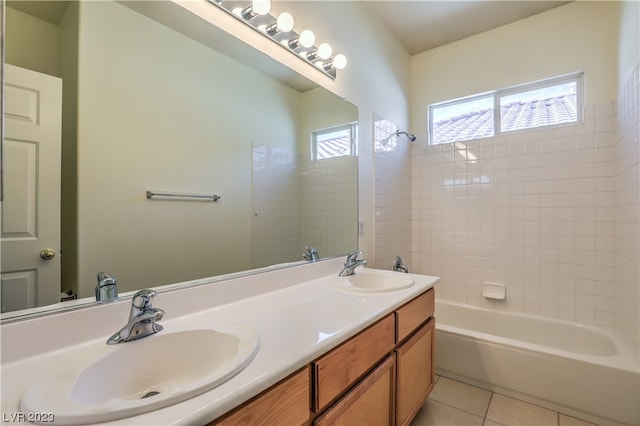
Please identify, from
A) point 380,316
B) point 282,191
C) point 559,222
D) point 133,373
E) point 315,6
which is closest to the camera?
point 133,373

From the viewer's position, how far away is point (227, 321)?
0.96 meters

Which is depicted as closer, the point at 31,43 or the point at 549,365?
the point at 31,43

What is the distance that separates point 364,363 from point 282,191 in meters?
0.93

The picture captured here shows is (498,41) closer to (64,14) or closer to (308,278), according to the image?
(308,278)

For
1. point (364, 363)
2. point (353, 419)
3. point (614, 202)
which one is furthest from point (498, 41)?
point (353, 419)

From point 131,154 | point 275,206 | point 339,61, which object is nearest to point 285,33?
point 339,61

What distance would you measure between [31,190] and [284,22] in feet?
4.09

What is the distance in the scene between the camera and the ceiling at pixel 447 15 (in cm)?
215

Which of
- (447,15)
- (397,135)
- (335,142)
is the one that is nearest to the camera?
(335,142)

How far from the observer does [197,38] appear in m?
1.17

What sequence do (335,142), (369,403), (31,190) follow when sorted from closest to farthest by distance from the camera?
(31,190), (369,403), (335,142)

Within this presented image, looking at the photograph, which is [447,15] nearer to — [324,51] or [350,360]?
[324,51]

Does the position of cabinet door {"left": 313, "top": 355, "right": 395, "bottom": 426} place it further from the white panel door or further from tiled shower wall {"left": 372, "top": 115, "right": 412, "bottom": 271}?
tiled shower wall {"left": 372, "top": 115, "right": 412, "bottom": 271}

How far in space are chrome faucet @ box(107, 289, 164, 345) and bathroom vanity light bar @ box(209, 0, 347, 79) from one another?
1178 millimetres
